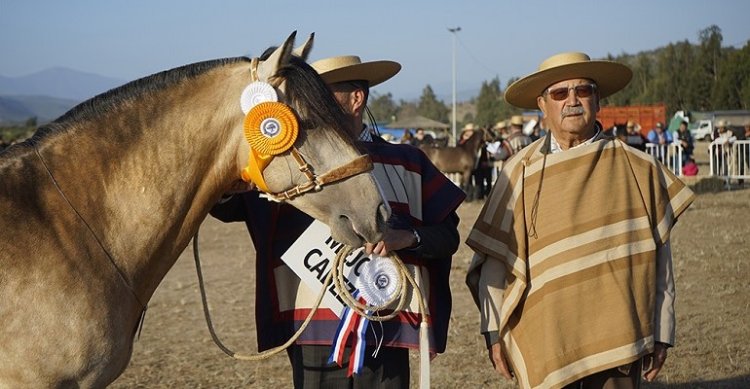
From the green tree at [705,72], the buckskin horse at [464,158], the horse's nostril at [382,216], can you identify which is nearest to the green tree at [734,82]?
the green tree at [705,72]

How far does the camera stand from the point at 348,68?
3500 mm

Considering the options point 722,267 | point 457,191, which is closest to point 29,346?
point 457,191

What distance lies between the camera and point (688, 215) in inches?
591

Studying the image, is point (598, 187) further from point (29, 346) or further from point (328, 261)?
point (29, 346)

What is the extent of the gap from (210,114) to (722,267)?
28.5 feet

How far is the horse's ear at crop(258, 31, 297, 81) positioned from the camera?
8.73ft

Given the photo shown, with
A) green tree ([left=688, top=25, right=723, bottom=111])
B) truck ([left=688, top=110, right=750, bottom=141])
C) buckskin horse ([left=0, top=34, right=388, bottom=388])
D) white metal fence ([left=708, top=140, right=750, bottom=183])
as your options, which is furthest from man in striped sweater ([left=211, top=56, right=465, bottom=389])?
green tree ([left=688, top=25, right=723, bottom=111])

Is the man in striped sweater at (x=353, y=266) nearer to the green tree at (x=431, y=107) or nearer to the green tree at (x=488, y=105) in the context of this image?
the green tree at (x=488, y=105)

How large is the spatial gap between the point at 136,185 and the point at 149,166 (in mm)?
85

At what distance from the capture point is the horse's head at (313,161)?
2.73 m

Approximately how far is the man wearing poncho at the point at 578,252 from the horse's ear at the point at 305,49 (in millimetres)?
1193

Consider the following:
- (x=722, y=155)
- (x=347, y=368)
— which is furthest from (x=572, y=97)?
(x=722, y=155)

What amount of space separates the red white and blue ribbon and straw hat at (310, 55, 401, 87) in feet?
3.29

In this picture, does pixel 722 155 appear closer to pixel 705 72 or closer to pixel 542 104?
pixel 542 104
